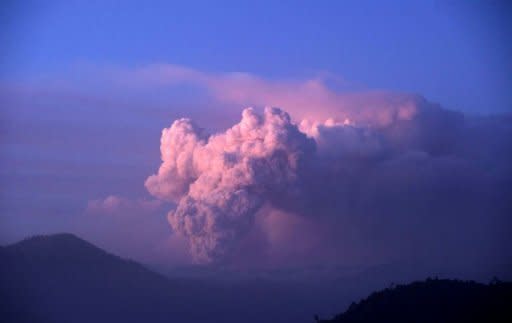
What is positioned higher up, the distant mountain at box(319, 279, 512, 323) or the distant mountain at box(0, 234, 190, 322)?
the distant mountain at box(0, 234, 190, 322)

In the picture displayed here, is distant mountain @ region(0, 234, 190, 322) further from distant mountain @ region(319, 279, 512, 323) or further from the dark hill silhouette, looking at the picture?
distant mountain @ region(319, 279, 512, 323)

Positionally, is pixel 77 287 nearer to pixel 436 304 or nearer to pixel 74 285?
pixel 74 285

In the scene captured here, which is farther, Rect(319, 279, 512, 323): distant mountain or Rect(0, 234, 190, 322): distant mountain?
Rect(0, 234, 190, 322): distant mountain

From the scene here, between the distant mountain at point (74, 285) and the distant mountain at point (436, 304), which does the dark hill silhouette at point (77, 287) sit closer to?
the distant mountain at point (74, 285)

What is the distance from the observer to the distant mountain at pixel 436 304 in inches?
1871

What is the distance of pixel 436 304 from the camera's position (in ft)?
166

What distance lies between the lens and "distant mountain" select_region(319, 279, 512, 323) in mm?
47531

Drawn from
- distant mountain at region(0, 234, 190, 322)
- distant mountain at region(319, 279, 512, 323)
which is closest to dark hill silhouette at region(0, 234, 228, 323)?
distant mountain at region(0, 234, 190, 322)

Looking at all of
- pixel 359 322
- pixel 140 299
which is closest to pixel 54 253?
pixel 140 299

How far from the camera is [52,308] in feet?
337

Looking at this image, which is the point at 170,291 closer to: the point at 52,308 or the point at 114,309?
the point at 114,309

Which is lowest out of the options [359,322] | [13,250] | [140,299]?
[359,322]

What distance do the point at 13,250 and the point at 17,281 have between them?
14.4m

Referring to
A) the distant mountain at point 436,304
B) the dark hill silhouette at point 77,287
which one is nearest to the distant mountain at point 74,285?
the dark hill silhouette at point 77,287
